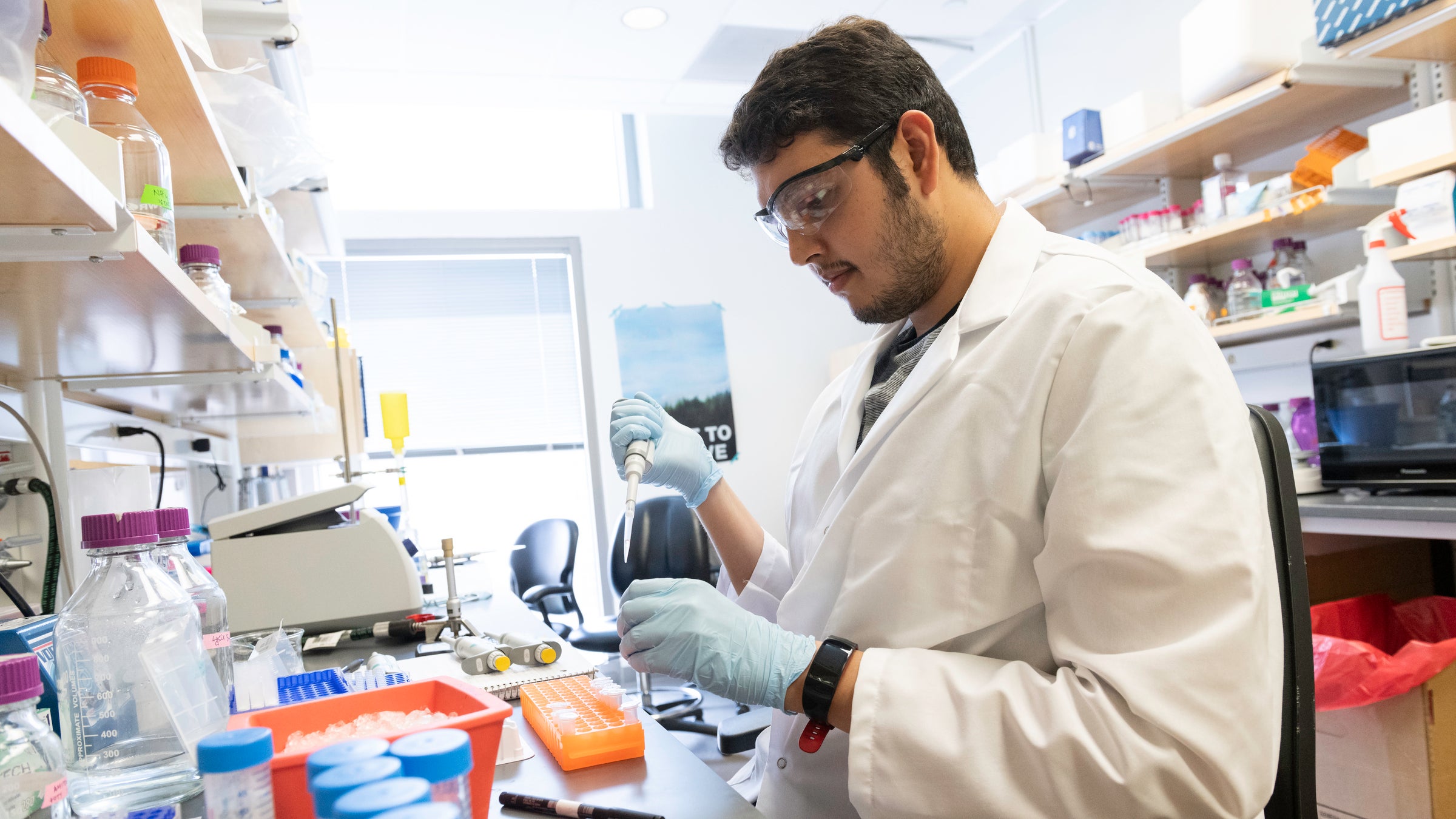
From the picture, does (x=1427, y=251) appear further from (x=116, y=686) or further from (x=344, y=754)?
(x=116, y=686)

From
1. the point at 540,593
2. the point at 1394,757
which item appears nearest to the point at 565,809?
the point at 1394,757

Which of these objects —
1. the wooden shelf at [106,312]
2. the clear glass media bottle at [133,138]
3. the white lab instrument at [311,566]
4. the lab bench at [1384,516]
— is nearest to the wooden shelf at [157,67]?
the clear glass media bottle at [133,138]

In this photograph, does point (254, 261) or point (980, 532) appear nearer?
point (980, 532)

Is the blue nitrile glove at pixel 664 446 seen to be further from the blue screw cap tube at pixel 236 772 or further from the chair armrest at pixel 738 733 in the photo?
the chair armrest at pixel 738 733

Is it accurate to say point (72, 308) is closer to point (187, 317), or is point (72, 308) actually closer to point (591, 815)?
point (187, 317)

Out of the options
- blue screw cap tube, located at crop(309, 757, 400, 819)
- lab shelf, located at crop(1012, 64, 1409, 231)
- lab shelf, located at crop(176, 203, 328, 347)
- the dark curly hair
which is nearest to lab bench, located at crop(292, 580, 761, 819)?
blue screw cap tube, located at crop(309, 757, 400, 819)

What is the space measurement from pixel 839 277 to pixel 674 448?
0.41 metres

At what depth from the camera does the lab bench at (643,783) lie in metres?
0.73

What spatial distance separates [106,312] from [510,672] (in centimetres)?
62

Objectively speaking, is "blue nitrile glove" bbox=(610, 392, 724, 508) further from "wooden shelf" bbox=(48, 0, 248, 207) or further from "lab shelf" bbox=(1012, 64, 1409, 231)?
"lab shelf" bbox=(1012, 64, 1409, 231)

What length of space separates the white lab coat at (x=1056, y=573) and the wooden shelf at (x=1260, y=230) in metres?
1.73

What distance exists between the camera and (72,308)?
0.90 meters

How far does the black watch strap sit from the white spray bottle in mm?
1913

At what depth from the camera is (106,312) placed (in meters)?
0.94
